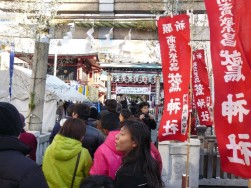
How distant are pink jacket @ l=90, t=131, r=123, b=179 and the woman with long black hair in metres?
0.50

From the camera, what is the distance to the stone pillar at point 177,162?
870cm

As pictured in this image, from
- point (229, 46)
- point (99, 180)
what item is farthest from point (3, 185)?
point (229, 46)

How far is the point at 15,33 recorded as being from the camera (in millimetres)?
28953

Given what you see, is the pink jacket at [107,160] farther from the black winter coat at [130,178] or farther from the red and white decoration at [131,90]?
the red and white decoration at [131,90]

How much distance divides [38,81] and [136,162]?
666 centimetres

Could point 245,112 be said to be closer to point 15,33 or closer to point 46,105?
point 46,105

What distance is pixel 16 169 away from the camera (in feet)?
7.95

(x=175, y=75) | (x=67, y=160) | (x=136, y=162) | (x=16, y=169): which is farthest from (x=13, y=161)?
(x=175, y=75)

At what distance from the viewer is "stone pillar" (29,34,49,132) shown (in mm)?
9609

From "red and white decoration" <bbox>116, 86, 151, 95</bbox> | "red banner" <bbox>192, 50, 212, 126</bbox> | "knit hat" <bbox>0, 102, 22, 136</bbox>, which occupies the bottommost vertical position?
"knit hat" <bbox>0, 102, 22, 136</bbox>

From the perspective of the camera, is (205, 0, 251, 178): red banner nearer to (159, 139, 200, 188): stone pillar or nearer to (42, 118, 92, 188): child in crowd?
(42, 118, 92, 188): child in crowd

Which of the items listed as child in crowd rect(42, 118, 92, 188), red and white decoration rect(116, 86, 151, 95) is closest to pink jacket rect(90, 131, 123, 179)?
child in crowd rect(42, 118, 92, 188)

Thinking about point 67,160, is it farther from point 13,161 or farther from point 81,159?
point 13,161

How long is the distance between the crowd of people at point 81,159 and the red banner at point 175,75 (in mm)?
1959
